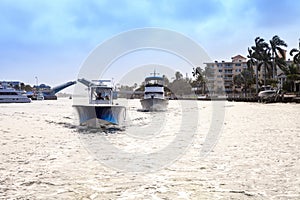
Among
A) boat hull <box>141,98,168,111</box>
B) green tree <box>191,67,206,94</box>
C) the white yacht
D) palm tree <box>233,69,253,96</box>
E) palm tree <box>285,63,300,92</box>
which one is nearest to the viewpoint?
boat hull <box>141,98,168,111</box>

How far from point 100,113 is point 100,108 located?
32 cm

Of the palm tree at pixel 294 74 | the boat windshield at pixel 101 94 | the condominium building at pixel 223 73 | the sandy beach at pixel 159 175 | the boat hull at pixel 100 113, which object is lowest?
the sandy beach at pixel 159 175

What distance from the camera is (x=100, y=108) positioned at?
18891 millimetres

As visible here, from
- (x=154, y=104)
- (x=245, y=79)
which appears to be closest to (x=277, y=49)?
(x=245, y=79)

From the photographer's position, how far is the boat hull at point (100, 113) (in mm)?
18938

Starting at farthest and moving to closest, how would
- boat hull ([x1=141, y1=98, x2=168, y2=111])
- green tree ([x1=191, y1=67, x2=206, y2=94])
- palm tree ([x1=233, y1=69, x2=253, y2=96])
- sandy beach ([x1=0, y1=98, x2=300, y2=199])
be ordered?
green tree ([x1=191, y1=67, x2=206, y2=94]) < palm tree ([x1=233, y1=69, x2=253, y2=96]) < boat hull ([x1=141, y1=98, x2=168, y2=111]) < sandy beach ([x1=0, y1=98, x2=300, y2=199])

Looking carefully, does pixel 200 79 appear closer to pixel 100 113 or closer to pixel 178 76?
pixel 178 76

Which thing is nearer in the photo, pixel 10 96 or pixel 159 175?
pixel 159 175

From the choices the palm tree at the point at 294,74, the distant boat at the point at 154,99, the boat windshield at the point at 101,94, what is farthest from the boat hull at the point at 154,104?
the palm tree at the point at 294,74

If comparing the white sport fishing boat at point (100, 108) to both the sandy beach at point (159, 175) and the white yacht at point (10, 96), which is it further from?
the white yacht at point (10, 96)

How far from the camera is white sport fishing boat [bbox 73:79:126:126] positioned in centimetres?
1903

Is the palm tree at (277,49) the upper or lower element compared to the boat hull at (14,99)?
upper

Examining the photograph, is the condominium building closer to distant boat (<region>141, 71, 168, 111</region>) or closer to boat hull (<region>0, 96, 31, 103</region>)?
boat hull (<region>0, 96, 31, 103</region>)

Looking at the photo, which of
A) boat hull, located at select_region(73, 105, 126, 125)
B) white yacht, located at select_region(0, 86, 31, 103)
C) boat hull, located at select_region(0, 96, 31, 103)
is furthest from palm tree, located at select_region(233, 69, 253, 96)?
boat hull, located at select_region(73, 105, 126, 125)
